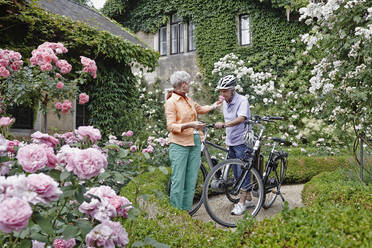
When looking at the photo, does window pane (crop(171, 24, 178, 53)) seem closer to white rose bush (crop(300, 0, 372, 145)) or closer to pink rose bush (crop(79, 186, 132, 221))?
white rose bush (crop(300, 0, 372, 145))

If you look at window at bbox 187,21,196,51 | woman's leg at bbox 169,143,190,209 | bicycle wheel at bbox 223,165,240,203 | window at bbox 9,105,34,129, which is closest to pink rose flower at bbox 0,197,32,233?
woman's leg at bbox 169,143,190,209

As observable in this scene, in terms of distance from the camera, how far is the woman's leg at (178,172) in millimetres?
3857

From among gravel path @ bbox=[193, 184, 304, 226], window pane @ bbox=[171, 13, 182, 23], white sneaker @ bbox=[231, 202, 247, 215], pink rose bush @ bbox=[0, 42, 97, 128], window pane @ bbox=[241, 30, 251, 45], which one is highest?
window pane @ bbox=[171, 13, 182, 23]

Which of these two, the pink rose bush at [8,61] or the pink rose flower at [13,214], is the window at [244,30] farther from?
the pink rose flower at [13,214]

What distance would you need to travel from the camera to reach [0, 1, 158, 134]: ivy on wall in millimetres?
6660

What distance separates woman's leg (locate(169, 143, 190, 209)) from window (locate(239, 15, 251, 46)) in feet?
35.6

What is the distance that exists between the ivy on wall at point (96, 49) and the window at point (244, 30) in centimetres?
571

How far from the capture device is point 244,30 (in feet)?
45.7

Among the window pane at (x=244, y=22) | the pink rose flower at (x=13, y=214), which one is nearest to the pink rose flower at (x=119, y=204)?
the pink rose flower at (x=13, y=214)

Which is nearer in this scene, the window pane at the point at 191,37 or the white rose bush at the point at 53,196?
the white rose bush at the point at 53,196

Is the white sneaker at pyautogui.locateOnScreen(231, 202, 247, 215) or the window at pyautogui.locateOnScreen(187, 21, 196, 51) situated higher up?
the window at pyautogui.locateOnScreen(187, 21, 196, 51)

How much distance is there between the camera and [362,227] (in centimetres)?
172

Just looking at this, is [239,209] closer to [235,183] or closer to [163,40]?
[235,183]

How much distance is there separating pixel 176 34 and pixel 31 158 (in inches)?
592
